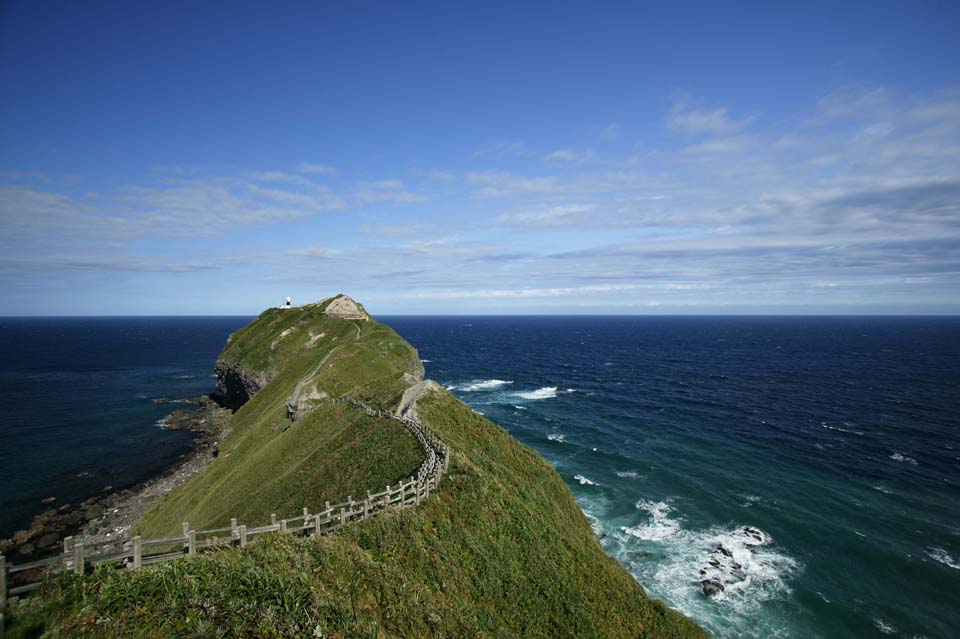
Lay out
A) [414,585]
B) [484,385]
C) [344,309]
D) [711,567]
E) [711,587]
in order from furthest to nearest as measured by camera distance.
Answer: [484,385], [344,309], [711,567], [711,587], [414,585]

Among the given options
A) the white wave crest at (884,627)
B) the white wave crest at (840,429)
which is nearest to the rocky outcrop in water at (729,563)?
→ the white wave crest at (884,627)

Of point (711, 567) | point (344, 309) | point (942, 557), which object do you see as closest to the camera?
point (711, 567)

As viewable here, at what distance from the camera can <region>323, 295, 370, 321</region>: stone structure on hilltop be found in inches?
4003

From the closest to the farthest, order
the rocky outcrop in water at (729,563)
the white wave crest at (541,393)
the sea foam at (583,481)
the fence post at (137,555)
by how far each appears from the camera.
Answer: the fence post at (137,555) → the rocky outcrop in water at (729,563) → the sea foam at (583,481) → the white wave crest at (541,393)

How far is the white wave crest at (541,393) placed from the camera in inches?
3671

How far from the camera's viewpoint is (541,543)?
2492cm

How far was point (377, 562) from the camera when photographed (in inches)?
683

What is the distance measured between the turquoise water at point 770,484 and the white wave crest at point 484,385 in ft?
1.68

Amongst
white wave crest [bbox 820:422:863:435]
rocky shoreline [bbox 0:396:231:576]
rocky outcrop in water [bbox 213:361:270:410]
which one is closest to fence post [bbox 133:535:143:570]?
rocky shoreline [bbox 0:396:231:576]

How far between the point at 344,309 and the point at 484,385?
38670mm

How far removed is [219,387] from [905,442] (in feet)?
420

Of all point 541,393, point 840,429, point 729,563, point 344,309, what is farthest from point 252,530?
point 344,309

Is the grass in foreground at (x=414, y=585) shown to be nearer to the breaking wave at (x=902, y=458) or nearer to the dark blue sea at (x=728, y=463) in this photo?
the dark blue sea at (x=728, y=463)

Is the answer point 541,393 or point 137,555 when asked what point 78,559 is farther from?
point 541,393
